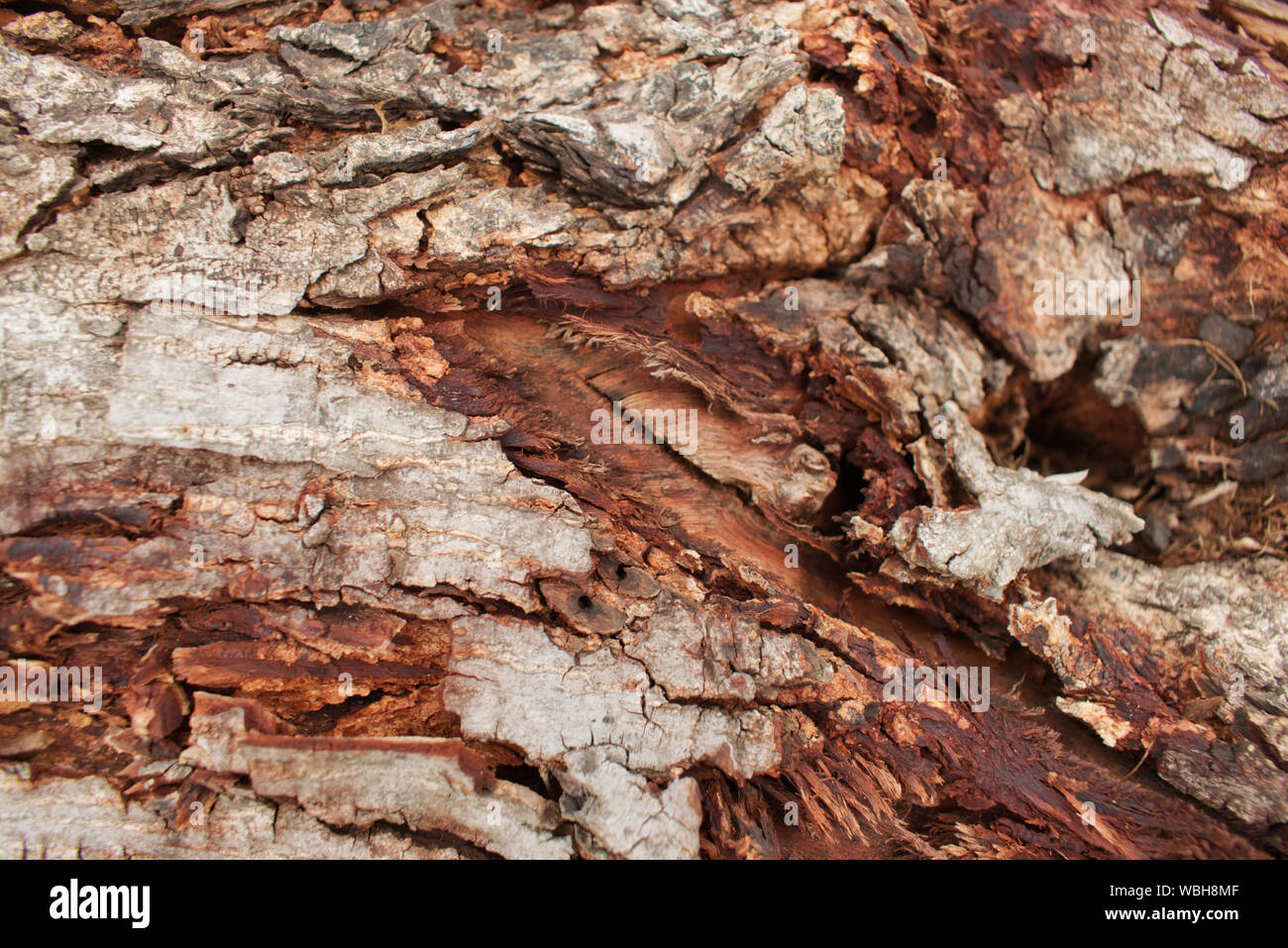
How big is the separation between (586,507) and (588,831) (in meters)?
1.64

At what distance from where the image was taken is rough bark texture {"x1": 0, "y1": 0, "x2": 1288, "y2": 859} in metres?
3.34

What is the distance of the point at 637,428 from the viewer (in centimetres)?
424

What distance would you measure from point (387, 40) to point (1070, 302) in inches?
179

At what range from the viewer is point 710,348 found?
4.30 m

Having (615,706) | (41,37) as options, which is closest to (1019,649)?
(615,706)

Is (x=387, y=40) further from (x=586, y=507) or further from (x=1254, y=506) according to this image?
(x=1254, y=506)

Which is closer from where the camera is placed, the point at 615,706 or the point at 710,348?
the point at 615,706

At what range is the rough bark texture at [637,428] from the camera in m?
3.34

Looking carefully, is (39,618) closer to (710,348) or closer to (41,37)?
(41,37)

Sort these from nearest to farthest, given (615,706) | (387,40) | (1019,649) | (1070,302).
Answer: (615,706)
(387,40)
(1019,649)
(1070,302)

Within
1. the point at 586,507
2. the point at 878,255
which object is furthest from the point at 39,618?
the point at 878,255

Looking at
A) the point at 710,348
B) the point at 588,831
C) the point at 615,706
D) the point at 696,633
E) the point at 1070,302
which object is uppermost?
the point at 1070,302

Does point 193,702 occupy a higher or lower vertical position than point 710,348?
lower

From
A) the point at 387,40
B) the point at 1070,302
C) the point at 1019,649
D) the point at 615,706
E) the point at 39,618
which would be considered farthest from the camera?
the point at 1070,302
